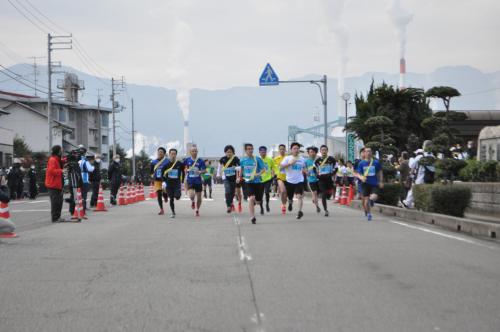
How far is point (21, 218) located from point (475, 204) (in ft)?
41.0

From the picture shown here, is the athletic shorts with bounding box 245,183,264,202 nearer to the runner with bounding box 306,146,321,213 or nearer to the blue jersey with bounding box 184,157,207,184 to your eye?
the blue jersey with bounding box 184,157,207,184

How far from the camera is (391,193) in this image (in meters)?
20.8

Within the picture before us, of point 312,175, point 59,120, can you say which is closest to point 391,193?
point 312,175

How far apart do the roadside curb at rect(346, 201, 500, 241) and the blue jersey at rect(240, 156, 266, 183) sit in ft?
13.2

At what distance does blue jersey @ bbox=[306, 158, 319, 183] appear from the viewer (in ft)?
60.7

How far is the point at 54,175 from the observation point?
1554 centimetres

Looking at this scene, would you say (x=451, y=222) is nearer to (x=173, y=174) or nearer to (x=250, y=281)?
(x=173, y=174)

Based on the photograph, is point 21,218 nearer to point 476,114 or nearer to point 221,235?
point 221,235

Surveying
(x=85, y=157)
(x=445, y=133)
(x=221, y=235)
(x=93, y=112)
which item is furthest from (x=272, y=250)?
(x=93, y=112)

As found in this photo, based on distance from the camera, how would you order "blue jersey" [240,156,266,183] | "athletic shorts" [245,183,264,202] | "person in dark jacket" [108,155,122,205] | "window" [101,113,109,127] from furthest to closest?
"window" [101,113,109,127]
"person in dark jacket" [108,155,122,205]
"blue jersey" [240,156,266,183]
"athletic shorts" [245,183,264,202]

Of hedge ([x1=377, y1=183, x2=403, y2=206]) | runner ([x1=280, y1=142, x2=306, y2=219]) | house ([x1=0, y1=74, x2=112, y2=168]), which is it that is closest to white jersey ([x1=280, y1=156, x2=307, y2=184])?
runner ([x1=280, y1=142, x2=306, y2=219])

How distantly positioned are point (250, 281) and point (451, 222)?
836 centimetres

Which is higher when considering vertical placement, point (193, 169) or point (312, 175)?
point (193, 169)

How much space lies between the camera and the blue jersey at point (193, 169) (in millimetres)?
18125
